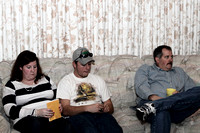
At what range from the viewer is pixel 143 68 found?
2.49 metres

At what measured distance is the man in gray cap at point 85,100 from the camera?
71.7 inches

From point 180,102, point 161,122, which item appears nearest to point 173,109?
point 180,102

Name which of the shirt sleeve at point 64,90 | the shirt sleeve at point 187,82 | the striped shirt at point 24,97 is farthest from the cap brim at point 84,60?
the shirt sleeve at point 187,82

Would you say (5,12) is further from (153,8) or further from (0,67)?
(153,8)

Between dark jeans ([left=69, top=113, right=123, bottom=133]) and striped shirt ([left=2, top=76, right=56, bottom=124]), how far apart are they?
34 cm

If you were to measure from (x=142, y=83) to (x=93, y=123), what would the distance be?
0.79 metres

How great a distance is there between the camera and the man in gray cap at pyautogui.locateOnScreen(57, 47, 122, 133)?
5.98 feet

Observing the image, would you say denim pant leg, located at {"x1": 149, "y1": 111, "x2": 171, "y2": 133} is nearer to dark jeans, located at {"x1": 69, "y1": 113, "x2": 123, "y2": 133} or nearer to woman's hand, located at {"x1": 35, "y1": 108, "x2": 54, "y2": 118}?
dark jeans, located at {"x1": 69, "y1": 113, "x2": 123, "y2": 133}

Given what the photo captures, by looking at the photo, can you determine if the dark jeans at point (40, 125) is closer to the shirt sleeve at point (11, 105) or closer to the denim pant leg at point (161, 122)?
the shirt sleeve at point (11, 105)

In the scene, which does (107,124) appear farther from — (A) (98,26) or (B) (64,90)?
(A) (98,26)

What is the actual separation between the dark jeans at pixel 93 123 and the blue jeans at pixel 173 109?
0.32 meters

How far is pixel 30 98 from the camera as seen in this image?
77.4 inches

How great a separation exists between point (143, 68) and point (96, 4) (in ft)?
3.62

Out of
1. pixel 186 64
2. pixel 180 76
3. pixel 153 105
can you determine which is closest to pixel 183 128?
pixel 153 105
